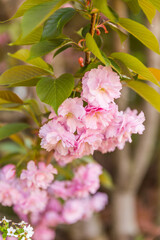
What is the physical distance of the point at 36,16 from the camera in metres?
0.55

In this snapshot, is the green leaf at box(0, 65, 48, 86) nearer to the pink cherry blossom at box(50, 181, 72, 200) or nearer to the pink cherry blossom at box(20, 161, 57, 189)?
the pink cherry blossom at box(20, 161, 57, 189)

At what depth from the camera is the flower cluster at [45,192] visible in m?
0.87

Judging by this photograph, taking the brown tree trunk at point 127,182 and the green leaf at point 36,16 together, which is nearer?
the green leaf at point 36,16

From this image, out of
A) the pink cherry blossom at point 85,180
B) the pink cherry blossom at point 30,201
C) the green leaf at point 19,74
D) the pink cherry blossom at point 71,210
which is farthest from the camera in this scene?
the pink cherry blossom at point 71,210

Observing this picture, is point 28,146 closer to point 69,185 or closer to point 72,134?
point 69,185

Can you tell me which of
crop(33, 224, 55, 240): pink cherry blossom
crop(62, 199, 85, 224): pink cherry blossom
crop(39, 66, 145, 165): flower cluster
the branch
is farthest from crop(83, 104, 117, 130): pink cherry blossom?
the branch

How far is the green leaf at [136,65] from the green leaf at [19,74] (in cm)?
23

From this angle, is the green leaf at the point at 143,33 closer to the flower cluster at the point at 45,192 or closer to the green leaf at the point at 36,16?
the green leaf at the point at 36,16

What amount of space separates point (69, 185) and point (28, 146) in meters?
0.26

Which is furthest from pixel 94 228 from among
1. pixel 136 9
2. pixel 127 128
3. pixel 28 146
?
pixel 136 9

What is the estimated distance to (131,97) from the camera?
4.10 metres

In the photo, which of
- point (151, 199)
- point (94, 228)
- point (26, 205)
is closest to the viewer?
point (26, 205)

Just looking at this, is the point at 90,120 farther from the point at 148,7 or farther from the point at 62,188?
the point at 62,188

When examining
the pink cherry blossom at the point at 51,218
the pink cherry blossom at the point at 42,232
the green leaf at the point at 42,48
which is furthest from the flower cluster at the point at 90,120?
the pink cherry blossom at the point at 42,232
